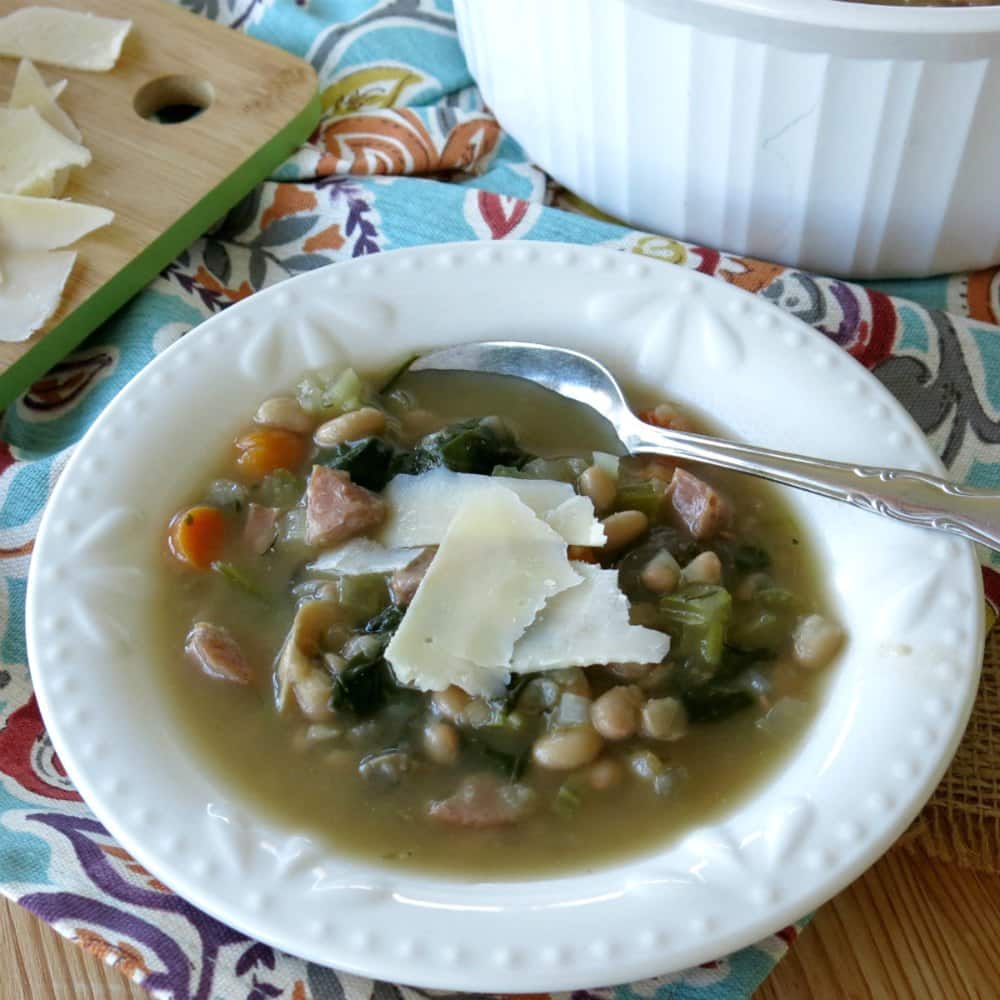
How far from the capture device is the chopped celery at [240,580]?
1.93m

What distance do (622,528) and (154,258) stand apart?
1264 mm

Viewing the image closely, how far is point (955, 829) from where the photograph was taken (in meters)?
1.81

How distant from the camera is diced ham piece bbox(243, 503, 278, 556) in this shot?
1981 millimetres

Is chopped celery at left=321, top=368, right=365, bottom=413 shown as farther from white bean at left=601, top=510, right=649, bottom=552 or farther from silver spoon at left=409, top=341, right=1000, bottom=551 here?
white bean at left=601, top=510, right=649, bottom=552

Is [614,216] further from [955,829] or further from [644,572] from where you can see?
[955,829]

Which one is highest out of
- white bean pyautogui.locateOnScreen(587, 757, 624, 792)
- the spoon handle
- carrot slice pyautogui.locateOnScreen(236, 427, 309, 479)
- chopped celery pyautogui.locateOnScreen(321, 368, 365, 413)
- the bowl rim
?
the bowl rim

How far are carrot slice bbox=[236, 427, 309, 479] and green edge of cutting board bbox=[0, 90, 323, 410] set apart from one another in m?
0.59

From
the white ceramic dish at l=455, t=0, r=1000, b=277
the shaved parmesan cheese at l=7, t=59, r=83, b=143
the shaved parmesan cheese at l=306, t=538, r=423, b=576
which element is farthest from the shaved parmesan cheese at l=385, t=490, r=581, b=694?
the shaved parmesan cheese at l=7, t=59, r=83, b=143

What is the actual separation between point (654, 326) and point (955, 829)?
0.94 m

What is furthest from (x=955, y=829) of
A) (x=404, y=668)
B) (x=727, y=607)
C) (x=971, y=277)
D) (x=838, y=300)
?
(x=971, y=277)

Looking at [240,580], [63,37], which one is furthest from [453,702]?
[63,37]

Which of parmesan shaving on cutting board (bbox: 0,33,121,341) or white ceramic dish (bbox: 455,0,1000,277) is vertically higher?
white ceramic dish (bbox: 455,0,1000,277)

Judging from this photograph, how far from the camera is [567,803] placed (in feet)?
5.53

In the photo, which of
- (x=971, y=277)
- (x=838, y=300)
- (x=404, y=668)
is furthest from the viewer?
(x=971, y=277)
